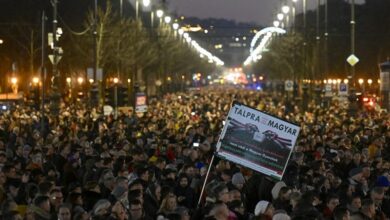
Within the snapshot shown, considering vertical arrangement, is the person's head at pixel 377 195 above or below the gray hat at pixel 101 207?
below

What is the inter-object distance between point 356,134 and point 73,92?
5583cm

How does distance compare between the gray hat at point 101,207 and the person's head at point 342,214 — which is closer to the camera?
the person's head at point 342,214

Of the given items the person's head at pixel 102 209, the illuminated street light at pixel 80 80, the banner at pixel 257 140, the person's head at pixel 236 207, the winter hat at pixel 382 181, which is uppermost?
the illuminated street light at pixel 80 80

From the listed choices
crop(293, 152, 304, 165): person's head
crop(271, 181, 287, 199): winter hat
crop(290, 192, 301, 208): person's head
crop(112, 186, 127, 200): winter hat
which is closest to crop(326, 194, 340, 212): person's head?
crop(290, 192, 301, 208): person's head

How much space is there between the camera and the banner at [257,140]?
14594 millimetres

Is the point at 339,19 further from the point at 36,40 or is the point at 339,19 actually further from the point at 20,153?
the point at 20,153

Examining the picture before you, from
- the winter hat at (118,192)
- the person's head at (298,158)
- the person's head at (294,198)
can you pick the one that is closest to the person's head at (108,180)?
the winter hat at (118,192)

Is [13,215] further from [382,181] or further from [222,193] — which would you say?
[382,181]

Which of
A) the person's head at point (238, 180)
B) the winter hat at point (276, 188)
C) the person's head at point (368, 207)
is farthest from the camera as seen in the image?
the person's head at point (238, 180)

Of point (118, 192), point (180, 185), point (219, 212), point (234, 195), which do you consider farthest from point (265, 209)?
point (180, 185)

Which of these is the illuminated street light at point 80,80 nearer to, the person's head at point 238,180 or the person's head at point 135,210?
the person's head at point 238,180

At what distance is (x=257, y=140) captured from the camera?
1470cm

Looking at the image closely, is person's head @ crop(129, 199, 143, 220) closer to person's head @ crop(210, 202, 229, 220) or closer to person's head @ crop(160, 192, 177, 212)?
person's head @ crop(160, 192, 177, 212)

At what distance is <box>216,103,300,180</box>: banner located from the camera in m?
14.6
